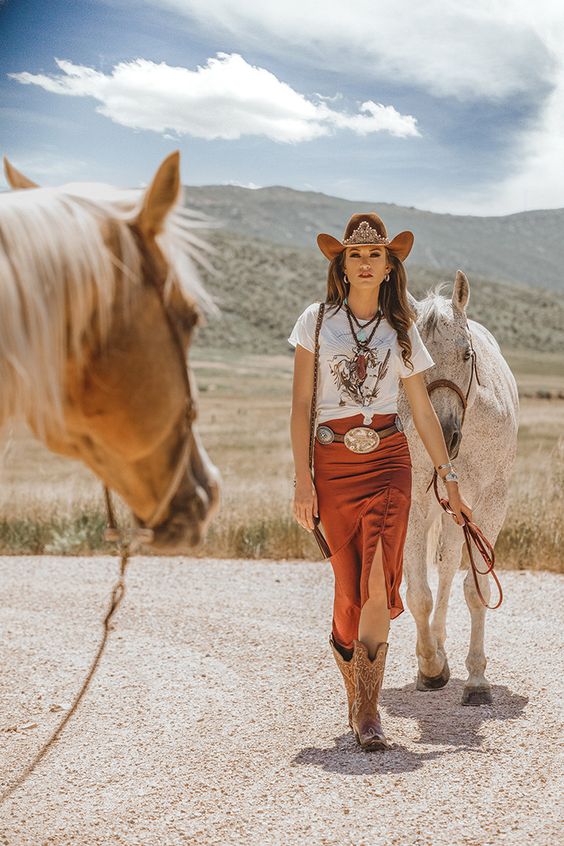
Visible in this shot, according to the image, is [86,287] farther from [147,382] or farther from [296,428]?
[296,428]

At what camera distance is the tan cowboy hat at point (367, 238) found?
3986mm

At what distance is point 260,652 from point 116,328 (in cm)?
420

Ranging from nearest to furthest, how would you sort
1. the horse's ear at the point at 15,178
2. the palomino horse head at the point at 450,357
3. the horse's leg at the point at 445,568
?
the horse's ear at the point at 15,178 → the palomino horse head at the point at 450,357 → the horse's leg at the point at 445,568

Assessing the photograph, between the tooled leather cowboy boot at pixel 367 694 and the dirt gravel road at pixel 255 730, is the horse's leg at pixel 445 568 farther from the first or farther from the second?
the tooled leather cowboy boot at pixel 367 694

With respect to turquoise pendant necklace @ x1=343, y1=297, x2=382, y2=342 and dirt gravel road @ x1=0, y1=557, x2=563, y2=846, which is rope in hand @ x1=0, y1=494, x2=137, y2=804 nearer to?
dirt gravel road @ x1=0, y1=557, x2=563, y2=846

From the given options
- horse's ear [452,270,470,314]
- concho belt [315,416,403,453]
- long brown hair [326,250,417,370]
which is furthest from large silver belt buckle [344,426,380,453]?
horse's ear [452,270,470,314]

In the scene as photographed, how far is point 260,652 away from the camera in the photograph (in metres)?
5.80

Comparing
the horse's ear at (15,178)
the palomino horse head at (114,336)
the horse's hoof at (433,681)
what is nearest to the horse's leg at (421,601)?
the horse's hoof at (433,681)

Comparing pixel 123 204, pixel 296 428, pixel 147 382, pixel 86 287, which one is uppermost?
pixel 123 204

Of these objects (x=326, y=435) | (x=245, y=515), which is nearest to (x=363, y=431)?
(x=326, y=435)

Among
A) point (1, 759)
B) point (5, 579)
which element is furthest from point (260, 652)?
point (5, 579)

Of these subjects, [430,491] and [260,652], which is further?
[260,652]

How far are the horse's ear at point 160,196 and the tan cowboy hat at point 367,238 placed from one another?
214 centimetres

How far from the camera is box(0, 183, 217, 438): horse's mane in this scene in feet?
5.96
